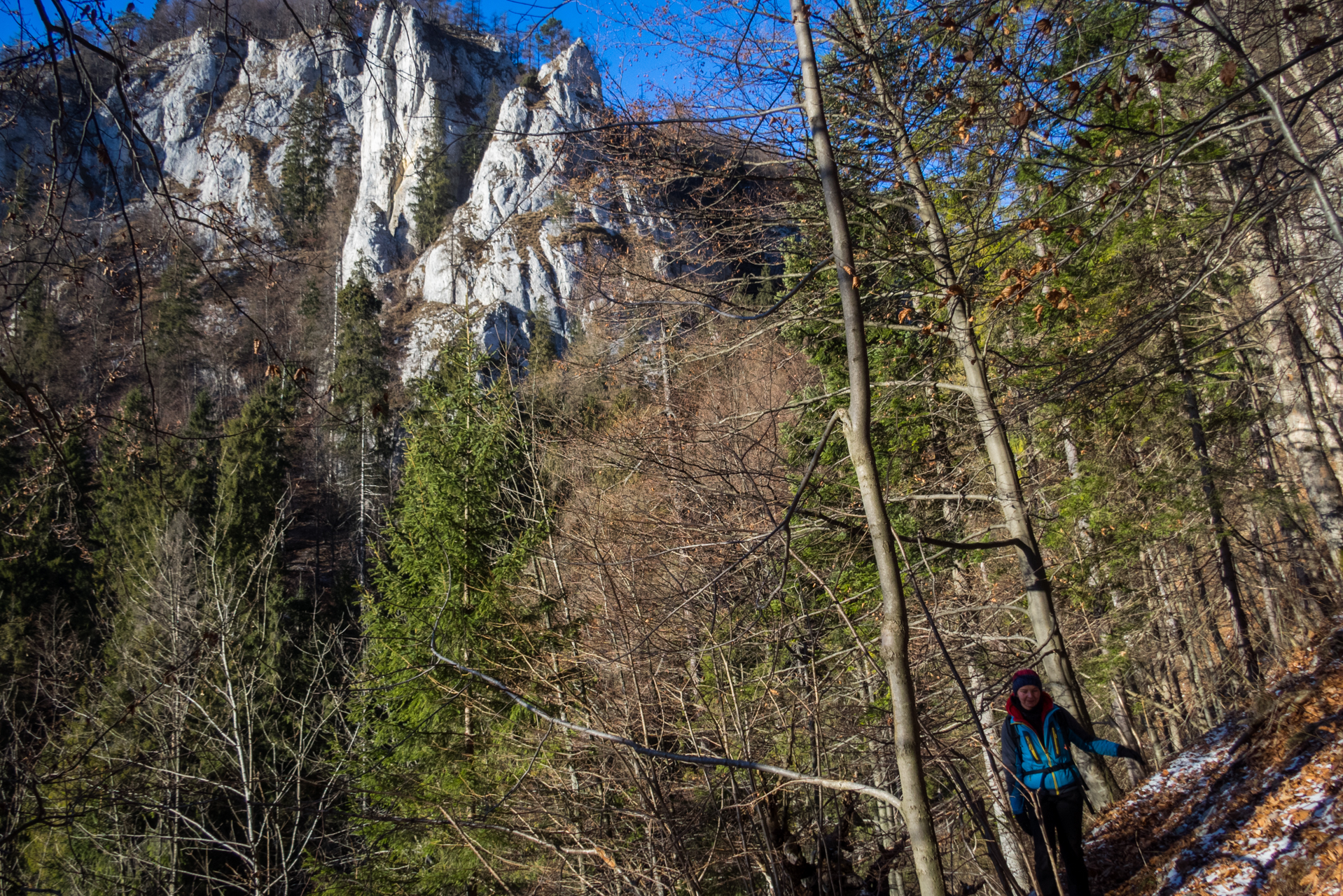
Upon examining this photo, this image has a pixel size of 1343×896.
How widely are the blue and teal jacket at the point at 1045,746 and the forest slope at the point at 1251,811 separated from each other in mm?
897

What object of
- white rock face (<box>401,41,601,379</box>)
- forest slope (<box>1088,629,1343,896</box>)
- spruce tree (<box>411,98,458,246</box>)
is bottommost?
forest slope (<box>1088,629,1343,896</box>)

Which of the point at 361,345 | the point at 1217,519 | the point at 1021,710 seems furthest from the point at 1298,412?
the point at 361,345

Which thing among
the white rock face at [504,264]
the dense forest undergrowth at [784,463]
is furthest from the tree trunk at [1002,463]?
the white rock face at [504,264]

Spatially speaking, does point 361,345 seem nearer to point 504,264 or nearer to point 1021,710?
point 504,264

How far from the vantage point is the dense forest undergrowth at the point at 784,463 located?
8.18 feet

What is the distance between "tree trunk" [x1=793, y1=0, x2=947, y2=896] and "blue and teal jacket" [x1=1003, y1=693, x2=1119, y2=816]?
8.54 ft

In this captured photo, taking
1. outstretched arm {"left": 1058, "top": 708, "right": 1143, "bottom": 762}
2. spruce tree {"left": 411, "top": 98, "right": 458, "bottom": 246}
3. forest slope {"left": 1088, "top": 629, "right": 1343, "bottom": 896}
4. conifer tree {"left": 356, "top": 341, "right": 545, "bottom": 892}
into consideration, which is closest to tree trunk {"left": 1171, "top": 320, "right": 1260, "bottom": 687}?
forest slope {"left": 1088, "top": 629, "right": 1343, "bottom": 896}

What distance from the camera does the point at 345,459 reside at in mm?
31328

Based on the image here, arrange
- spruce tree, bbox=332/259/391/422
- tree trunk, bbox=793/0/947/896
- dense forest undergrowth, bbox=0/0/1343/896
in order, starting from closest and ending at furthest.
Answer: tree trunk, bbox=793/0/947/896
dense forest undergrowth, bbox=0/0/1343/896
spruce tree, bbox=332/259/391/422

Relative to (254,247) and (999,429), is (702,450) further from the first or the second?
(254,247)

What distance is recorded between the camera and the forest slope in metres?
3.90

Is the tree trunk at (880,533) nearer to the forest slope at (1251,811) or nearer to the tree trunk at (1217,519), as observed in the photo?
the forest slope at (1251,811)

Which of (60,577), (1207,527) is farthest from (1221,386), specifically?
(60,577)

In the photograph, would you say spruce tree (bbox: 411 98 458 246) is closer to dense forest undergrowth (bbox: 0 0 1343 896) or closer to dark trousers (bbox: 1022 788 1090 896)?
dense forest undergrowth (bbox: 0 0 1343 896)
